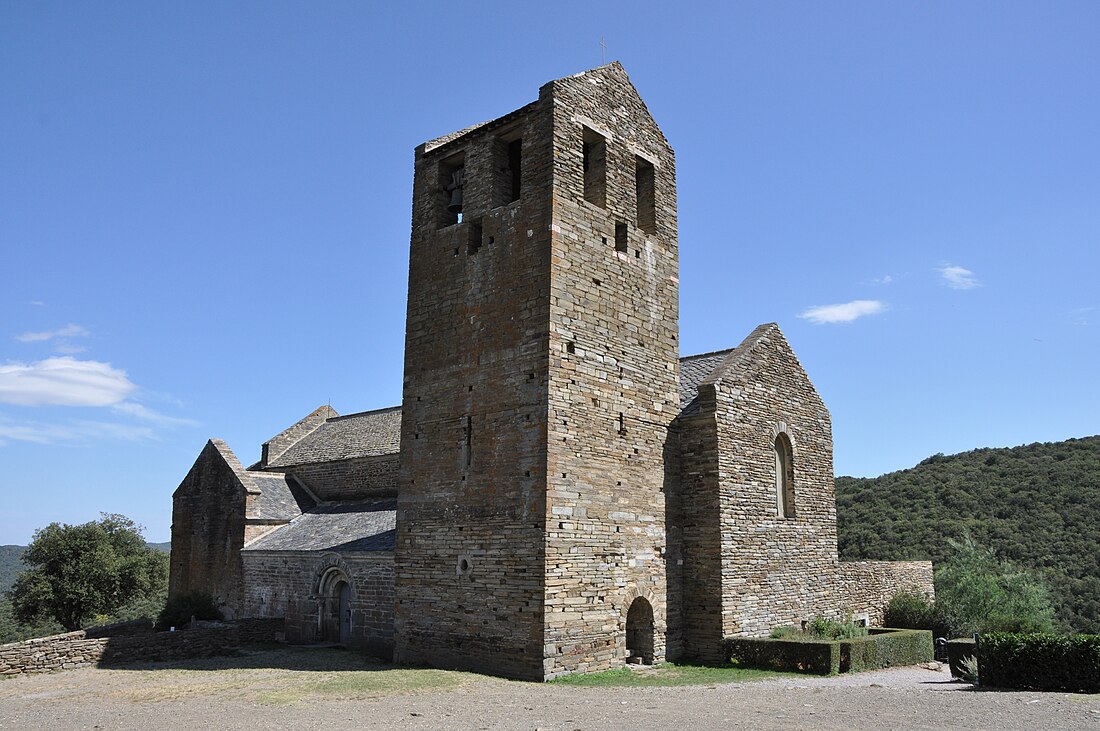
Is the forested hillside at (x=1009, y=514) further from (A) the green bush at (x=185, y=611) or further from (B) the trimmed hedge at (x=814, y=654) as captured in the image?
(A) the green bush at (x=185, y=611)

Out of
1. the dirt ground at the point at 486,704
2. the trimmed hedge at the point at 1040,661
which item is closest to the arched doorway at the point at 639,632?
the dirt ground at the point at 486,704

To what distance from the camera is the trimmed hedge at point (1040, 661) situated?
44.1 ft

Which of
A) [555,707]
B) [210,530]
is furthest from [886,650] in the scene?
[210,530]

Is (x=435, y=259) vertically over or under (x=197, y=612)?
over

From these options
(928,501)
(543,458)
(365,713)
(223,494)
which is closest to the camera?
(365,713)

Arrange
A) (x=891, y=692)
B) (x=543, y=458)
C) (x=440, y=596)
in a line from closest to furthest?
(x=891, y=692), (x=543, y=458), (x=440, y=596)

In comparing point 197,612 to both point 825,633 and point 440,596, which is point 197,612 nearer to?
point 440,596

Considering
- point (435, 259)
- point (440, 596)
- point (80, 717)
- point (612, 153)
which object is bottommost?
point (80, 717)

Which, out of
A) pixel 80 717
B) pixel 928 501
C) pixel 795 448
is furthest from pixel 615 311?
pixel 928 501

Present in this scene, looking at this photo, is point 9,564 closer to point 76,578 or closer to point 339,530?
point 76,578

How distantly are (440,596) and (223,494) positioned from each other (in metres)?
13.6

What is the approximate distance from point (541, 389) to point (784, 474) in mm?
8302

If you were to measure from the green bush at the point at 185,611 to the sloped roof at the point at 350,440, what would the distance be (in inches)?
252

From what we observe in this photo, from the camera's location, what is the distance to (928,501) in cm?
4206
